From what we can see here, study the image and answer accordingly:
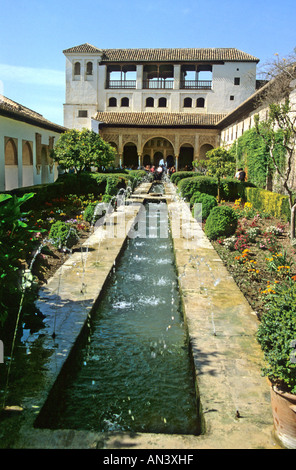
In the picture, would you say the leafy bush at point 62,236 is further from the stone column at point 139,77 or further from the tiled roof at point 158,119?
the stone column at point 139,77

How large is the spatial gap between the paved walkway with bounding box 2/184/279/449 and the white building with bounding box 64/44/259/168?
29.6 metres

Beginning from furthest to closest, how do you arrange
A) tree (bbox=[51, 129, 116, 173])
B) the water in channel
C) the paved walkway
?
tree (bbox=[51, 129, 116, 173]), the water in channel, the paved walkway

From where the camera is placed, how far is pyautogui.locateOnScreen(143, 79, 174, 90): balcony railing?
126 ft

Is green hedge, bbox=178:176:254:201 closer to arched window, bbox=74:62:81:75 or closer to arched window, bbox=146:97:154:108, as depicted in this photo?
arched window, bbox=146:97:154:108

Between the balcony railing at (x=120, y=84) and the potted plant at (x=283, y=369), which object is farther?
the balcony railing at (x=120, y=84)

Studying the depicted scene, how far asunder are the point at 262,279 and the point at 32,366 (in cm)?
400

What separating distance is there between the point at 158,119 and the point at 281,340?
35.0m

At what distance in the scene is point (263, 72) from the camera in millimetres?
A: 13234

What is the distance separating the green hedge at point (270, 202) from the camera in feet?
36.2

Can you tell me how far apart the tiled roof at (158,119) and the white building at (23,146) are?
11902 mm

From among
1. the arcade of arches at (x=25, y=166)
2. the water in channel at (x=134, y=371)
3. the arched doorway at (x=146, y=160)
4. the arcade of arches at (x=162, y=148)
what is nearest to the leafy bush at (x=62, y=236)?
the water in channel at (x=134, y=371)

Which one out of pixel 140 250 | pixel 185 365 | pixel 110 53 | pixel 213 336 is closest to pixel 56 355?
pixel 185 365

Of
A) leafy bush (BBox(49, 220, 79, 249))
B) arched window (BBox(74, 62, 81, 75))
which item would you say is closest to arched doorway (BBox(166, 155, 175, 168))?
arched window (BBox(74, 62, 81, 75))

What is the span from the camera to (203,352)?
397cm
